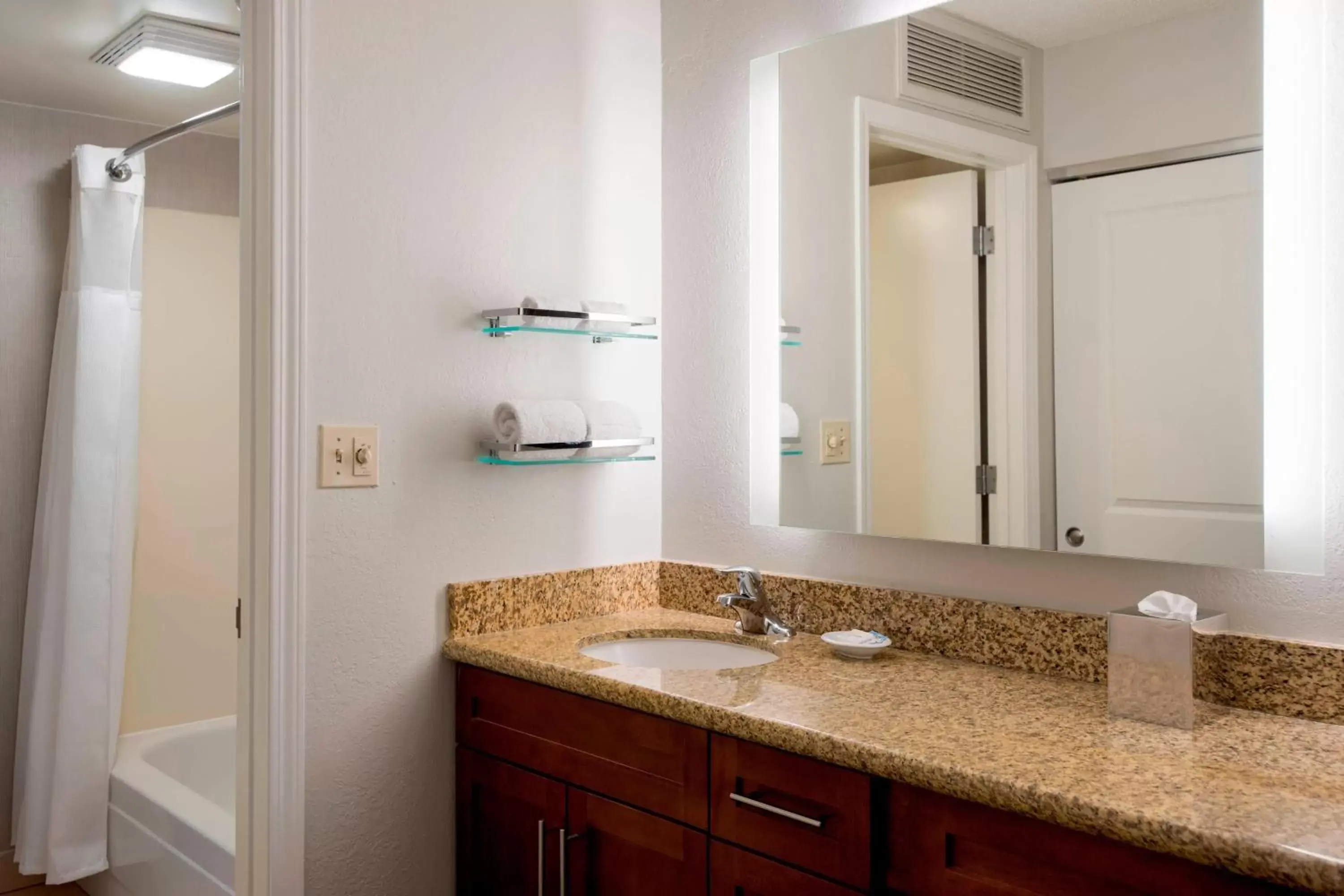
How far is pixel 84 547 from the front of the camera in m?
2.83

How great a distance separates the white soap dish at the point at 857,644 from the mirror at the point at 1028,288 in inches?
8.1

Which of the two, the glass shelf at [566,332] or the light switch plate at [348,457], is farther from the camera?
the glass shelf at [566,332]

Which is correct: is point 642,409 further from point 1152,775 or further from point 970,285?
point 1152,775

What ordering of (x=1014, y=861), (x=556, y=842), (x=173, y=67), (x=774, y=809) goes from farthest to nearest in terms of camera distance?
(x=173, y=67), (x=556, y=842), (x=774, y=809), (x=1014, y=861)

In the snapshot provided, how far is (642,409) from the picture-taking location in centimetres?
234

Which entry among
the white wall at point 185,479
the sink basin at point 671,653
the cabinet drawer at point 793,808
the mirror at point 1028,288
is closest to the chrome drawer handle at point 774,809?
the cabinet drawer at point 793,808

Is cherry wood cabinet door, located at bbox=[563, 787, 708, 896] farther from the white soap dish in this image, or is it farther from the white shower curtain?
the white shower curtain

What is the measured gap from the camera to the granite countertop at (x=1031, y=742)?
→ 1.06 m

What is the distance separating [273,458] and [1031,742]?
122 centimetres

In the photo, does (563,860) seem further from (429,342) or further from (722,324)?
(722,324)

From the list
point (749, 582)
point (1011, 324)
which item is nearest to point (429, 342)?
point (749, 582)

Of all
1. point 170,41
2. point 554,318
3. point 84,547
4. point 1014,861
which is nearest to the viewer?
point 1014,861

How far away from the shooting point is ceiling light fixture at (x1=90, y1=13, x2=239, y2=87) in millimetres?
2477

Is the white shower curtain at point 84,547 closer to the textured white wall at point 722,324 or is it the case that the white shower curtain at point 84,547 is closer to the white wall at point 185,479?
the white wall at point 185,479
